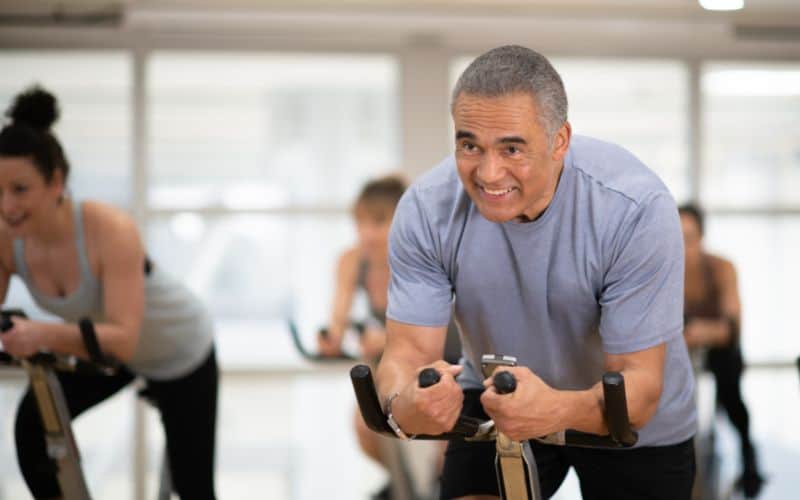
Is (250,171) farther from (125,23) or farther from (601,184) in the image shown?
(601,184)

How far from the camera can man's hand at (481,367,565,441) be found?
146cm

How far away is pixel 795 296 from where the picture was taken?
631 centimetres

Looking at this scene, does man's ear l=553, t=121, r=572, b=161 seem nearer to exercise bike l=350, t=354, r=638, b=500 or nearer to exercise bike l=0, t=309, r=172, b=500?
exercise bike l=350, t=354, r=638, b=500

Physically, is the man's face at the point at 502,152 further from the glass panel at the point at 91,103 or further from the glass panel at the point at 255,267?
the glass panel at the point at 91,103

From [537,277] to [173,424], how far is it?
1372 mm

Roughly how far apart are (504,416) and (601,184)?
0.49m

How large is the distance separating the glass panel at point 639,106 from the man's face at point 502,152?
4.67 meters

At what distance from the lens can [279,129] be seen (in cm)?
609

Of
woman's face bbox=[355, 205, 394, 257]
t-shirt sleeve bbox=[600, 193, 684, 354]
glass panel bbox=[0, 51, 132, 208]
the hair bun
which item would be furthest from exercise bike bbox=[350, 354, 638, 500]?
glass panel bbox=[0, 51, 132, 208]

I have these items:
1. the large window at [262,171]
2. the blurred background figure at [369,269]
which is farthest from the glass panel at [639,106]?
the blurred background figure at [369,269]

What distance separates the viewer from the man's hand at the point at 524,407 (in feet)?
4.80

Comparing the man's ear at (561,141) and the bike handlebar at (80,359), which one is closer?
the man's ear at (561,141)

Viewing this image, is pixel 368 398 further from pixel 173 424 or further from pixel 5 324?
pixel 173 424

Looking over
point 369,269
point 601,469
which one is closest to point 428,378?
point 601,469
